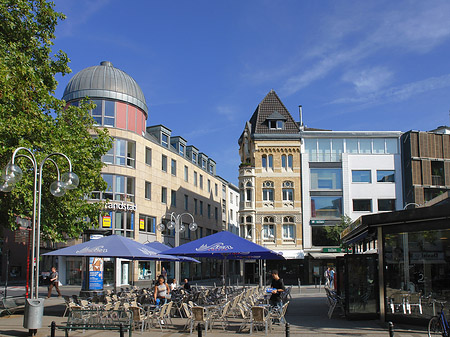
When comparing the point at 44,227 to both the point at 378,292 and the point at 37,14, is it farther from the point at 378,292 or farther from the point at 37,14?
the point at 378,292

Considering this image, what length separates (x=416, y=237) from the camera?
47.2ft

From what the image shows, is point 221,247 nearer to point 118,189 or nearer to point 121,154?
point 118,189

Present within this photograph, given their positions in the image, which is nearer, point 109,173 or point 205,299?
point 205,299

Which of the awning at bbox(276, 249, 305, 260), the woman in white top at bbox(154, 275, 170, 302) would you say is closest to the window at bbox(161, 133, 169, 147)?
the awning at bbox(276, 249, 305, 260)

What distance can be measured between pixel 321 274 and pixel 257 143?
1364cm

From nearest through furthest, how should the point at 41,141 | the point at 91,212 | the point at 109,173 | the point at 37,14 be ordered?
the point at 41,141 < the point at 37,14 < the point at 91,212 < the point at 109,173

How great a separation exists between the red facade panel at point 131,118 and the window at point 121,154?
1.25 m

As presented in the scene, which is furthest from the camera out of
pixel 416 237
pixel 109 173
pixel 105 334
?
pixel 109 173

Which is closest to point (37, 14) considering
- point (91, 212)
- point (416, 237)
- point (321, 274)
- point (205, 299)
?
point (91, 212)

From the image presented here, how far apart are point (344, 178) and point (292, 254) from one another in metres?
8.82

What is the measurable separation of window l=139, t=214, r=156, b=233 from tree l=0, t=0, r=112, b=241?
71.8ft

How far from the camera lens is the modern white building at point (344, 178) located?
155 feet

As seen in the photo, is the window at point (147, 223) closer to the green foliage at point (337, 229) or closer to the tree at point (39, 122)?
the green foliage at point (337, 229)

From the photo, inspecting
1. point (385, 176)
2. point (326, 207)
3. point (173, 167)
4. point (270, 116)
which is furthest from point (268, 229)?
point (385, 176)
